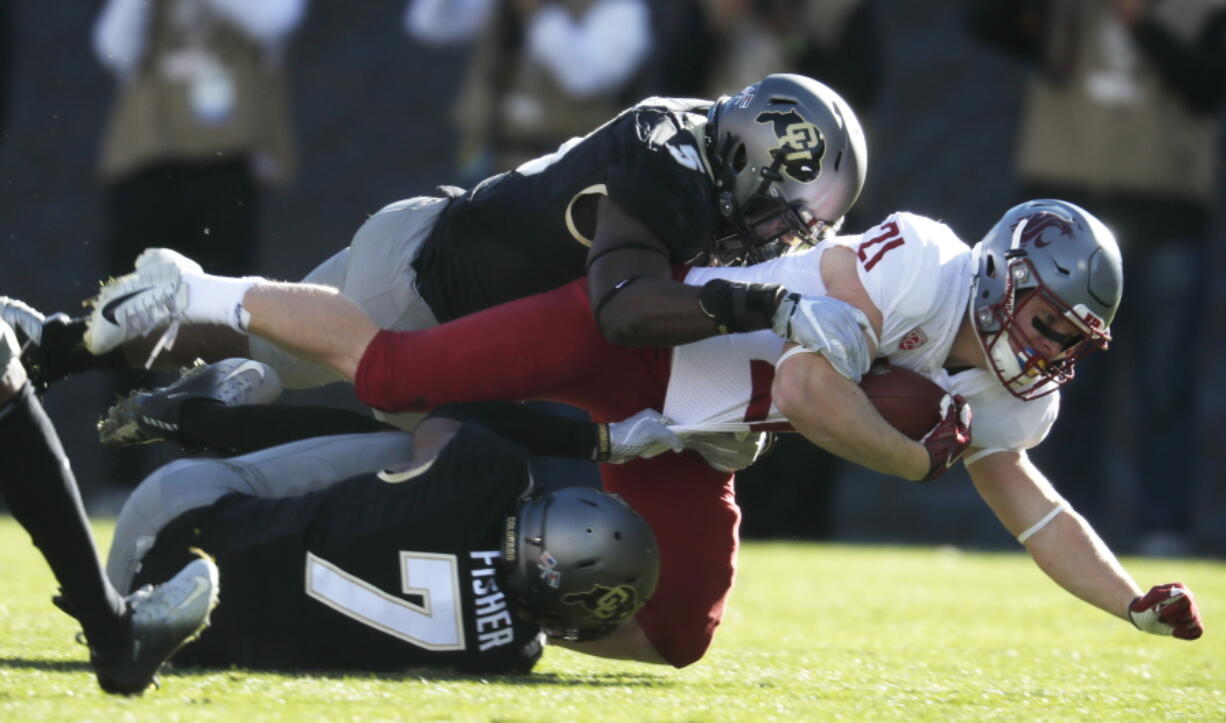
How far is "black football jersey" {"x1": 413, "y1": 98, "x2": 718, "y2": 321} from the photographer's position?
13.0ft

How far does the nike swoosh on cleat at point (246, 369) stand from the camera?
13.9 ft

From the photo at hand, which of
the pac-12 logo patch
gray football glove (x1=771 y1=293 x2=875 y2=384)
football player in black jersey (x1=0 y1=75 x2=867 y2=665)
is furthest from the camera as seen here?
the pac-12 logo patch

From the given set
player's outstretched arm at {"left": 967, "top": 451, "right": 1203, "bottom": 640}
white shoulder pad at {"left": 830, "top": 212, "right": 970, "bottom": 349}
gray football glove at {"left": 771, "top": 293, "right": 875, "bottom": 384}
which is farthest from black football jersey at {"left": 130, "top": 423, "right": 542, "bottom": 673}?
player's outstretched arm at {"left": 967, "top": 451, "right": 1203, "bottom": 640}

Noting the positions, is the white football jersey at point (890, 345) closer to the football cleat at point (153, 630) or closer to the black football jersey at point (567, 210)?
the black football jersey at point (567, 210)

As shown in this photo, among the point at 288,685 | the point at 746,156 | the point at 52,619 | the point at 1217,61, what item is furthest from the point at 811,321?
the point at 1217,61

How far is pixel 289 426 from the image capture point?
13.6 feet

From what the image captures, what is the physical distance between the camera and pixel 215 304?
3871 mm

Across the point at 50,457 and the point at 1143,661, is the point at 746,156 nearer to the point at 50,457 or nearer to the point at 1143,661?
the point at 1143,661

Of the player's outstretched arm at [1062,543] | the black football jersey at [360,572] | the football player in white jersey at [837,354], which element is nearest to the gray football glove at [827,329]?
the football player in white jersey at [837,354]

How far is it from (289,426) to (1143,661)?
203cm

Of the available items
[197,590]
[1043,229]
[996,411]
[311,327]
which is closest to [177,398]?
[311,327]

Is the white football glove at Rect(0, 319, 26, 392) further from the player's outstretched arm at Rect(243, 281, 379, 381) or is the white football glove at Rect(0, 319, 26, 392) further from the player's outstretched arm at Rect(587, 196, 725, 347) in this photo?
the player's outstretched arm at Rect(587, 196, 725, 347)

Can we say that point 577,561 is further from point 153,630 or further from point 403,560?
point 153,630

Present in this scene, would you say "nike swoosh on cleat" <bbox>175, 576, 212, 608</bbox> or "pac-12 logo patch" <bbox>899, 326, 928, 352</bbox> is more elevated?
"pac-12 logo patch" <bbox>899, 326, 928, 352</bbox>
